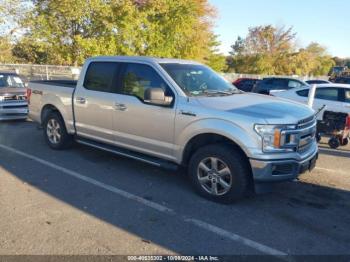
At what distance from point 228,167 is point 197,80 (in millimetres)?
1625

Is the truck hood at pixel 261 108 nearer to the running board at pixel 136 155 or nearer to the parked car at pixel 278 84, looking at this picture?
the running board at pixel 136 155

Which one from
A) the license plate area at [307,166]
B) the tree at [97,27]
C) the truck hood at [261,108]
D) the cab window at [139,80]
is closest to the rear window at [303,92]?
the truck hood at [261,108]

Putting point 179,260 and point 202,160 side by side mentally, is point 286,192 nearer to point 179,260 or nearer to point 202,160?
point 202,160

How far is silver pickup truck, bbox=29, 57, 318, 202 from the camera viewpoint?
4.31 m

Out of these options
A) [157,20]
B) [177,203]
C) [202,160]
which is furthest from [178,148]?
[157,20]

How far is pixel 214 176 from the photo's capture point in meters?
4.68

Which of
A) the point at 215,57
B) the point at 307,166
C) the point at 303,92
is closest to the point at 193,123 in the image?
the point at 307,166

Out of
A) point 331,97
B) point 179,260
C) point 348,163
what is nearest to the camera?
point 179,260

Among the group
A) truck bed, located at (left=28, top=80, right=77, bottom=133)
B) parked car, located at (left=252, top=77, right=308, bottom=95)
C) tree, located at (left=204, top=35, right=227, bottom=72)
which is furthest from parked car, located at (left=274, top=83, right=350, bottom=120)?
tree, located at (left=204, top=35, right=227, bottom=72)

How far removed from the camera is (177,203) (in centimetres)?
466

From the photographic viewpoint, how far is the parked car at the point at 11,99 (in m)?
10.4

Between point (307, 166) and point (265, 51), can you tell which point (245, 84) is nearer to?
point (307, 166)

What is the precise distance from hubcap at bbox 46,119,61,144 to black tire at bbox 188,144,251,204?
346 centimetres

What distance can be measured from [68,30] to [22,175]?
60.3 feet
